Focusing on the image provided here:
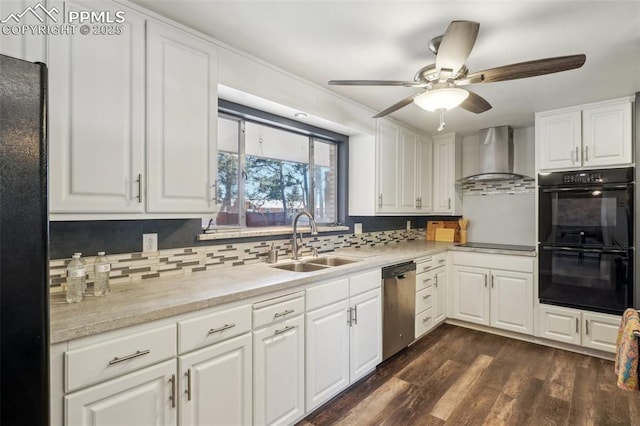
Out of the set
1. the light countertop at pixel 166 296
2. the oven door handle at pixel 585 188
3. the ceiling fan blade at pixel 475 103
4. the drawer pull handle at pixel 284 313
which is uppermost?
the ceiling fan blade at pixel 475 103

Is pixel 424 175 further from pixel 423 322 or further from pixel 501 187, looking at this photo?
pixel 423 322

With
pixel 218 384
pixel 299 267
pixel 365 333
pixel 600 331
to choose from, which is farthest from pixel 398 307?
pixel 600 331

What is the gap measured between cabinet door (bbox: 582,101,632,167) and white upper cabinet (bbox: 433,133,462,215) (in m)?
1.37

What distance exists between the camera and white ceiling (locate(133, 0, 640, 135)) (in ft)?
5.22

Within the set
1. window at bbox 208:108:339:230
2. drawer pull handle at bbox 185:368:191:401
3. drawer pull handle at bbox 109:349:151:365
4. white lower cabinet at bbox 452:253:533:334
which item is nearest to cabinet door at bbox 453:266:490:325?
white lower cabinet at bbox 452:253:533:334

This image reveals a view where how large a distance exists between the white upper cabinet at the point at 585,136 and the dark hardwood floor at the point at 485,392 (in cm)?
183

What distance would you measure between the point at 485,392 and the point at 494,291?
1339mm

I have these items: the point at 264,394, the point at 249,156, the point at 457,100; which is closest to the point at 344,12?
the point at 457,100

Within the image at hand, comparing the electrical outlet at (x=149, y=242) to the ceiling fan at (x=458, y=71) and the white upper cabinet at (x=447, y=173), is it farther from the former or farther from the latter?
the white upper cabinet at (x=447, y=173)

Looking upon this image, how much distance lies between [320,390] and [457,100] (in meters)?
2.01

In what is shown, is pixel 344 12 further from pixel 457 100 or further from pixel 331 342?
pixel 331 342

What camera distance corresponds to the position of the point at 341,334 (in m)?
2.22

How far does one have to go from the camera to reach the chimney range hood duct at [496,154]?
3699mm

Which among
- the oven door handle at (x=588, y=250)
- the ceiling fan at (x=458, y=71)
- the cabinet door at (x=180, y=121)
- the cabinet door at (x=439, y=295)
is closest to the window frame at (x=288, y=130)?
the cabinet door at (x=180, y=121)
